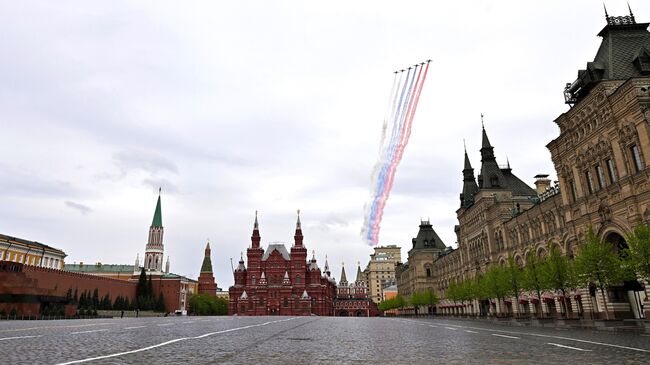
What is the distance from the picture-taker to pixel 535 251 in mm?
45625

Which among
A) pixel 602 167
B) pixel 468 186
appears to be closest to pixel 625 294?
pixel 602 167

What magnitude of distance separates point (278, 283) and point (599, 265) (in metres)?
93.5

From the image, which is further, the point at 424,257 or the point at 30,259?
the point at 30,259

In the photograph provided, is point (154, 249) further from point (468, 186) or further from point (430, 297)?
point (468, 186)

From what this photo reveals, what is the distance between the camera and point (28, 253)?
332 ft

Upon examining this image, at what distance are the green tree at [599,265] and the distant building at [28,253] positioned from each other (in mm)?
101176

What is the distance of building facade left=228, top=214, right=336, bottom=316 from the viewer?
110m

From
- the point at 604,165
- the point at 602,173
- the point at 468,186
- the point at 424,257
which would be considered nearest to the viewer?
the point at 604,165

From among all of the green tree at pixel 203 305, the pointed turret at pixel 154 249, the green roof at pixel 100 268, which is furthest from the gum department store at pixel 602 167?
the green roof at pixel 100 268

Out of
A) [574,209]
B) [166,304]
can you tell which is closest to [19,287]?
[574,209]

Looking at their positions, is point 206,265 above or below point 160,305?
above

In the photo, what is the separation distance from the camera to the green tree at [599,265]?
2783 cm

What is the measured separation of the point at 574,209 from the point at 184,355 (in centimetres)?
3572

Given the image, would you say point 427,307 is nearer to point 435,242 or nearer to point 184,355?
point 435,242
